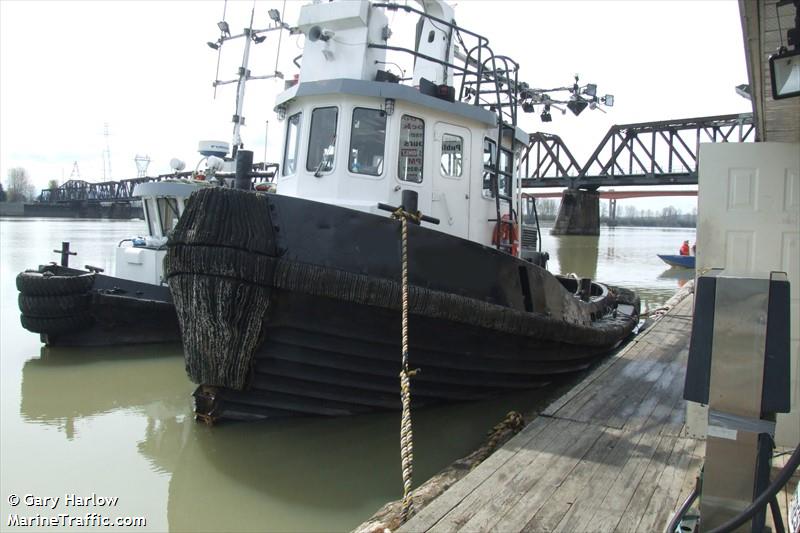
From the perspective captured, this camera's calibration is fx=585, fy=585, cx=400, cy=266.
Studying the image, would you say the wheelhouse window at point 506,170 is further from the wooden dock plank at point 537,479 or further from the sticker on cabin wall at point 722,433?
the sticker on cabin wall at point 722,433

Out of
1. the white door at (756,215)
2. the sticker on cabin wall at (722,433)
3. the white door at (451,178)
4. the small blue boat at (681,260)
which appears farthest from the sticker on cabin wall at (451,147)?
the small blue boat at (681,260)

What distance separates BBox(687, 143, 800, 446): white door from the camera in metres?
3.40

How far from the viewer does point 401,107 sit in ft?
18.0

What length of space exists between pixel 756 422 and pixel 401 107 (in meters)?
4.22

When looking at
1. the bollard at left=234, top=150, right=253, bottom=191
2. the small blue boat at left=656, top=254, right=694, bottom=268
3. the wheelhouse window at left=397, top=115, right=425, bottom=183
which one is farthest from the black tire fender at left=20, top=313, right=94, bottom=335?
the small blue boat at left=656, top=254, right=694, bottom=268

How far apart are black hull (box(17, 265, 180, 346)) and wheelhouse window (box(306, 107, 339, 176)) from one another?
15.2 ft

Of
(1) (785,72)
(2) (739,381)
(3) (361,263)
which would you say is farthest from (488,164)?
(2) (739,381)

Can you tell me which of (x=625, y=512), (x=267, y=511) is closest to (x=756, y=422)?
(x=625, y=512)

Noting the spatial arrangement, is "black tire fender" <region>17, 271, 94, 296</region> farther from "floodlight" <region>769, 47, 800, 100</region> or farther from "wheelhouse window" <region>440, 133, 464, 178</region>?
"floodlight" <region>769, 47, 800, 100</region>

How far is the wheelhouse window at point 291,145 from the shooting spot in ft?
19.6

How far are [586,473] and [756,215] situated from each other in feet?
5.99

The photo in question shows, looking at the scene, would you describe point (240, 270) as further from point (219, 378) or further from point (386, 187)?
point (386, 187)

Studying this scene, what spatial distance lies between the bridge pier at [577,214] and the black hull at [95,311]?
4781 cm

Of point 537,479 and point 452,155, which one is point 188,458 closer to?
point 537,479
